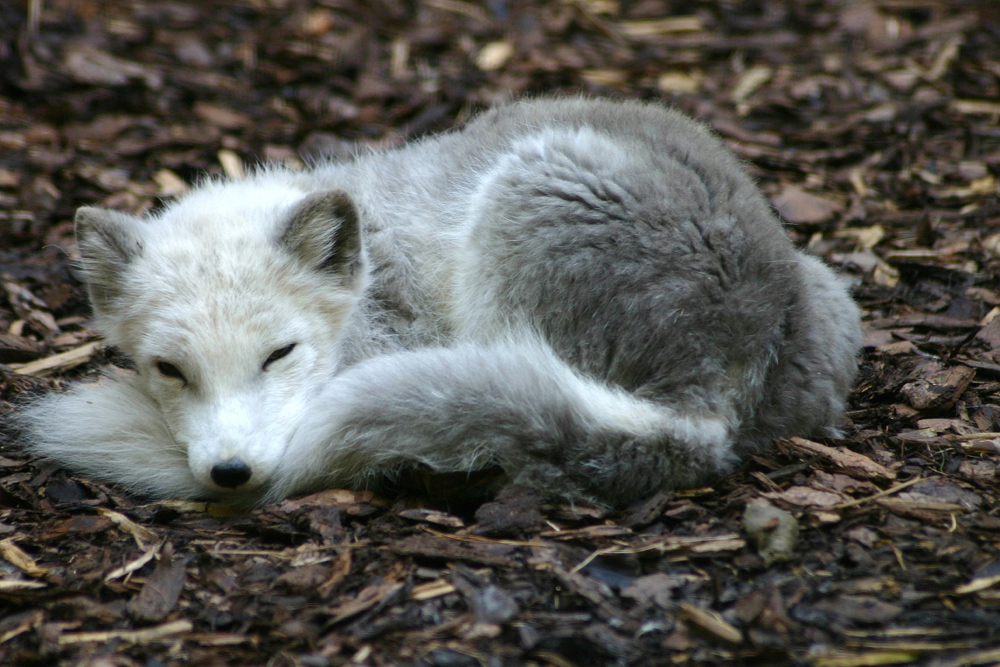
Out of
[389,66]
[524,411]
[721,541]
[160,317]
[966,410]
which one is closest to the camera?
[721,541]

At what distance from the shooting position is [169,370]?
377cm

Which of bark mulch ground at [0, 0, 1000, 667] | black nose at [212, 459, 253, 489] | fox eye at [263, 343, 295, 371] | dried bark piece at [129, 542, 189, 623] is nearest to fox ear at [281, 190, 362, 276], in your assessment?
fox eye at [263, 343, 295, 371]

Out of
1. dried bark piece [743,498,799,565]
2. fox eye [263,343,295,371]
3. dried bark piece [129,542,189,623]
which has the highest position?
fox eye [263,343,295,371]

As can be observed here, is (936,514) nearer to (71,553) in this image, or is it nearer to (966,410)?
(966,410)

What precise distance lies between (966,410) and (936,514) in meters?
1.07

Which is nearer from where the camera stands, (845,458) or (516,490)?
(516,490)

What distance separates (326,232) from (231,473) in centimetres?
120

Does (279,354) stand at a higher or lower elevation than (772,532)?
higher

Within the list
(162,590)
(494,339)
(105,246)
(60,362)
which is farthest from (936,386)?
(60,362)

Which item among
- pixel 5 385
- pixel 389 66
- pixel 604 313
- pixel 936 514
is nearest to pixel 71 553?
pixel 5 385

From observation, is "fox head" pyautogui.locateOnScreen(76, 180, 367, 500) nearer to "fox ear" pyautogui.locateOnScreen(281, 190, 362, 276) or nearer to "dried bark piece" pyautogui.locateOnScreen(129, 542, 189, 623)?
"fox ear" pyautogui.locateOnScreen(281, 190, 362, 276)

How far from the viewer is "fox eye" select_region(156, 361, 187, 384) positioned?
374cm

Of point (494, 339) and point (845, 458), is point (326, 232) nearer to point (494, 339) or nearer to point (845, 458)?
point (494, 339)

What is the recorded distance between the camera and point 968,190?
237 inches
